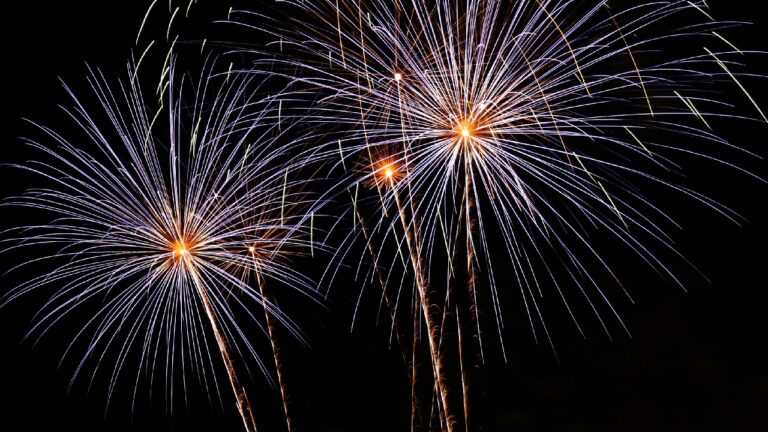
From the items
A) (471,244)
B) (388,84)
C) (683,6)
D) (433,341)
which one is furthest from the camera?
(433,341)

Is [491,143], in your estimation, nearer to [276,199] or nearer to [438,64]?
[438,64]

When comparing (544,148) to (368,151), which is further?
(368,151)

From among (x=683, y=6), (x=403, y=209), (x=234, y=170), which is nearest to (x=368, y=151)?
(x=403, y=209)

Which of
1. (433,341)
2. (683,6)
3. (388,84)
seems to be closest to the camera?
(683,6)

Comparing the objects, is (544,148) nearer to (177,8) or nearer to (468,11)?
(468,11)

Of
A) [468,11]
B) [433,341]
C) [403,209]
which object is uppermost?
[468,11]

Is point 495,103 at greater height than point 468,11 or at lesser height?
lesser

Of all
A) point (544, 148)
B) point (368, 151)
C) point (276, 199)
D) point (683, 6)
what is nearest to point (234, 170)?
point (276, 199)

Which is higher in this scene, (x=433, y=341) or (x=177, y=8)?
(x=177, y=8)

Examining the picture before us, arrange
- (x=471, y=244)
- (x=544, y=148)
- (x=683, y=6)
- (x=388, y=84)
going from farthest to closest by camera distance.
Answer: (x=471, y=244) → (x=388, y=84) → (x=544, y=148) → (x=683, y=6)
